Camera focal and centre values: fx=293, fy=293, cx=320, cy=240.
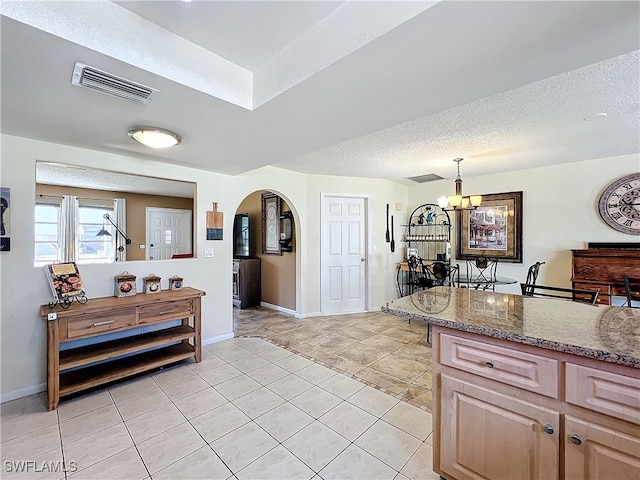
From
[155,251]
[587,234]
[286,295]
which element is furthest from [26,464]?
[587,234]

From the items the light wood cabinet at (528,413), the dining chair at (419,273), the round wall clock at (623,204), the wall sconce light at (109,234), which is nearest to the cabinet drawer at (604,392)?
the light wood cabinet at (528,413)

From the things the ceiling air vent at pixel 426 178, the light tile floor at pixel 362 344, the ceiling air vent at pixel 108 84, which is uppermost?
the ceiling air vent at pixel 426 178

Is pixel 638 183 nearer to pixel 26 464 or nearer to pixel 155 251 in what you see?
pixel 26 464

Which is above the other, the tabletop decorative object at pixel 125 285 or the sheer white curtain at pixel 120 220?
the sheer white curtain at pixel 120 220

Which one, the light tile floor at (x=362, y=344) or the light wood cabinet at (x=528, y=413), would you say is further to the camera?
the light tile floor at (x=362, y=344)

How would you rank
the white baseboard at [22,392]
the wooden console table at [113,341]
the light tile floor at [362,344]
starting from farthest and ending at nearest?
the light tile floor at [362,344] → the white baseboard at [22,392] → the wooden console table at [113,341]

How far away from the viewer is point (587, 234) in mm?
Result: 4004

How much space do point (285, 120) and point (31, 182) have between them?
2265mm

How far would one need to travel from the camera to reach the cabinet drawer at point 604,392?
101 centimetres

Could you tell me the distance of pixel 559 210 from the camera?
4.23m

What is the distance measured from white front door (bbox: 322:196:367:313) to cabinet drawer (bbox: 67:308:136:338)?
299 centimetres

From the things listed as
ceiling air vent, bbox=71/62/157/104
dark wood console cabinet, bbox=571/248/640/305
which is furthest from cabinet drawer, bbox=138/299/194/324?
dark wood console cabinet, bbox=571/248/640/305

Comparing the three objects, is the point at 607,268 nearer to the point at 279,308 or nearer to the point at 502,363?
the point at 502,363

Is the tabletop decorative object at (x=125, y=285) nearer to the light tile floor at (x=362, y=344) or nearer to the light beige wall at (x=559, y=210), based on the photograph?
the light tile floor at (x=362, y=344)
